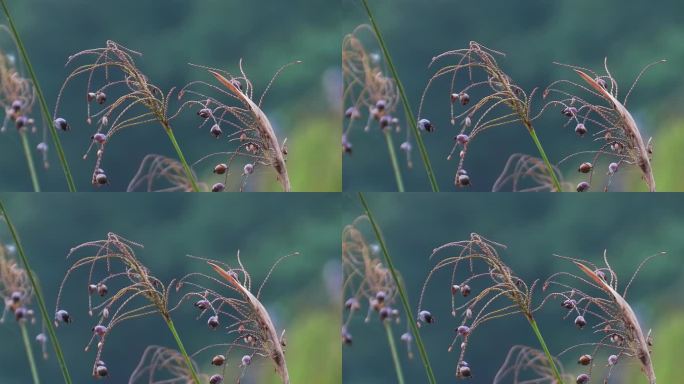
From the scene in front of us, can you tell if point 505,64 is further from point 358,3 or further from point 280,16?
point 280,16

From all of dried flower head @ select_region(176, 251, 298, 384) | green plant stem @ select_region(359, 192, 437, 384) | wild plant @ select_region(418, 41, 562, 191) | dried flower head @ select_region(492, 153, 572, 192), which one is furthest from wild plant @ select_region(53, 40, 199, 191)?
dried flower head @ select_region(492, 153, 572, 192)

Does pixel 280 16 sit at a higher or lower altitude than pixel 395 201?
higher

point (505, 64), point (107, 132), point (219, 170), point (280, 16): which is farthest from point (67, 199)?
point (505, 64)

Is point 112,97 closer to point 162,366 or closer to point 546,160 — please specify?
point 162,366

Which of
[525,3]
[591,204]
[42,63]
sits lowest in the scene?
[591,204]

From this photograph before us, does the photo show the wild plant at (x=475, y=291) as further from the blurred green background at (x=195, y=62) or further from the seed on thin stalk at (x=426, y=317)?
the blurred green background at (x=195, y=62)

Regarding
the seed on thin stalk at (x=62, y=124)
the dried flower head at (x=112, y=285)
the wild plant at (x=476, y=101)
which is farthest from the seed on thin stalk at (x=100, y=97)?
the wild plant at (x=476, y=101)

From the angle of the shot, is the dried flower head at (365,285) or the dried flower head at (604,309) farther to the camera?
the dried flower head at (365,285)
